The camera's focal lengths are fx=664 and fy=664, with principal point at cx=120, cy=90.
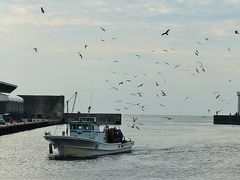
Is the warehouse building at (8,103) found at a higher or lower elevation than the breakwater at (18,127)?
higher

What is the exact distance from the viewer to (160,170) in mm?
61875

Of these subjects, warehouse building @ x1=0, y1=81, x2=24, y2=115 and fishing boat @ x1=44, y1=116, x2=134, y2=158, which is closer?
fishing boat @ x1=44, y1=116, x2=134, y2=158

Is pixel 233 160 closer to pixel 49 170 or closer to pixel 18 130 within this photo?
pixel 49 170

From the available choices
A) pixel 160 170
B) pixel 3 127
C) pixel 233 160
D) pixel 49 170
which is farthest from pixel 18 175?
pixel 3 127

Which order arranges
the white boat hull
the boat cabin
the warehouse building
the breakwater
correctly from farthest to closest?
the warehouse building, the breakwater, the boat cabin, the white boat hull

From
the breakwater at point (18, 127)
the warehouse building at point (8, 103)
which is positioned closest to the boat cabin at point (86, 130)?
the breakwater at point (18, 127)

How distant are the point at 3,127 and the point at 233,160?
53969 millimetres

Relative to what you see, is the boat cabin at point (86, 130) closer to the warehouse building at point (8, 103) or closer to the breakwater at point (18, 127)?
the breakwater at point (18, 127)

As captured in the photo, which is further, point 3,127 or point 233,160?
point 3,127

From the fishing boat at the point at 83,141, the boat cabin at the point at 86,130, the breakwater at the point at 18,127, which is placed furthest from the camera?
the breakwater at the point at 18,127

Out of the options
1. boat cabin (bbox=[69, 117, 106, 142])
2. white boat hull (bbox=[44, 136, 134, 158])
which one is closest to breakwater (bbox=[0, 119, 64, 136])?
boat cabin (bbox=[69, 117, 106, 142])

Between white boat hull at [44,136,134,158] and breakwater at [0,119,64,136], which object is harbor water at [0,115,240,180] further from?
breakwater at [0,119,64,136]

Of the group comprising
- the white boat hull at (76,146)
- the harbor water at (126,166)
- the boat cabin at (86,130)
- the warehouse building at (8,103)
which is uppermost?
the warehouse building at (8,103)

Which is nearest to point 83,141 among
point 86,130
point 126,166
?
point 86,130
